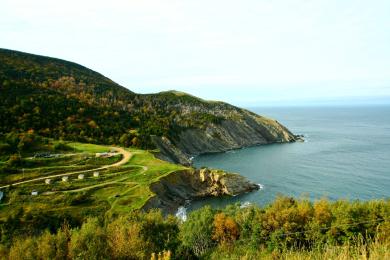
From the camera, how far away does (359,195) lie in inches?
2862

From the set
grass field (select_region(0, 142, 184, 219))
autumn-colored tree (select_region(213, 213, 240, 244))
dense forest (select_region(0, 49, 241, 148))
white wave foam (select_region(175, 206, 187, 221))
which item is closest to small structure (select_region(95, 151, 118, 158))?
grass field (select_region(0, 142, 184, 219))

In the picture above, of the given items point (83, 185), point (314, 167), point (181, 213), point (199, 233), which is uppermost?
point (83, 185)

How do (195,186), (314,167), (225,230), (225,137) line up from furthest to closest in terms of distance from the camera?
1. (225,137)
2. (314,167)
3. (195,186)
4. (225,230)

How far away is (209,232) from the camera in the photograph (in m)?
43.8

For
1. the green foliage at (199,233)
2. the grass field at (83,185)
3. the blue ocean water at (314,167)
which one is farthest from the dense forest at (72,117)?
the green foliage at (199,233)

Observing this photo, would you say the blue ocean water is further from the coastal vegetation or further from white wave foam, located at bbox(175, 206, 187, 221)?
the coastal vegetation

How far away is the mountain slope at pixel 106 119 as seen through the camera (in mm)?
97500

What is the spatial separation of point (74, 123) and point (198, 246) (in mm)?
70956

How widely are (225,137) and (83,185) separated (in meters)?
93.0

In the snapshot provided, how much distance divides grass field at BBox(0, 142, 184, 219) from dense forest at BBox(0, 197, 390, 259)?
648 cm

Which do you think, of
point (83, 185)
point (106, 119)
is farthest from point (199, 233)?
point (106, 119)

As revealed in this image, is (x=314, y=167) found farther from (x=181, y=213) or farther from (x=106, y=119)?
(x=106, y=119)

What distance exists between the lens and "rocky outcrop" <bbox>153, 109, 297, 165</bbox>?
370ft

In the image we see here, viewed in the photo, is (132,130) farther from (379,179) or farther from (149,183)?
(379,179)
